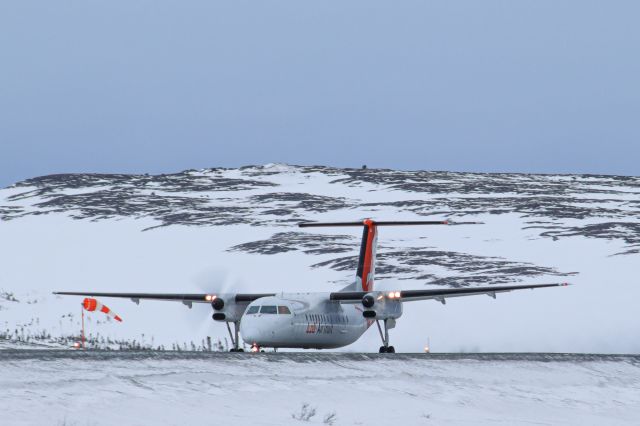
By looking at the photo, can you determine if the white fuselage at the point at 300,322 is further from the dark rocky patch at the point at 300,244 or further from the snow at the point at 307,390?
the dark rocky patch at the point at 300,244

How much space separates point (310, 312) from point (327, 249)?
120 ft

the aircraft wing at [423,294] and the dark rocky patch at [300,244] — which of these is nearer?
the aircraft wing at [423,294]

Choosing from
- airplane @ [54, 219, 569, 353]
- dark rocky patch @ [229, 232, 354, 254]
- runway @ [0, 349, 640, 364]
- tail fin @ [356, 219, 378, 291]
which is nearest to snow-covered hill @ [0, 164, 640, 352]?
dark rocky patch @ [229, 232, 354, 254]

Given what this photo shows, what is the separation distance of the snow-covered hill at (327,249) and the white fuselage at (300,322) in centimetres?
457

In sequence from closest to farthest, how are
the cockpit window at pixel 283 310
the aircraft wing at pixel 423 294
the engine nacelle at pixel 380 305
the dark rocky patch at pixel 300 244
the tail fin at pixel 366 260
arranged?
the cockpit window at pixel 283 310 < the aircraft wing at pixel 423 294 < the engine nacelle at pixel 380 305 < the tail fin at pixel 366 260 < the dark rocky patch at pixel 300 244

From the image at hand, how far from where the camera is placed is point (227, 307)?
43.9m

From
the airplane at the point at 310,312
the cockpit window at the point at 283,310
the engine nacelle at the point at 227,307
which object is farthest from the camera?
the engine nacelle at the point at 227,307

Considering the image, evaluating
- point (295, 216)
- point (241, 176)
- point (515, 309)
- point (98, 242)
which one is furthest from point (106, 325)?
point (241, 176)

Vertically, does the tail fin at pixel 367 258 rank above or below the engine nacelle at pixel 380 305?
above

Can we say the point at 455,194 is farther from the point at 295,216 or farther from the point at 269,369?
the point at 269,369

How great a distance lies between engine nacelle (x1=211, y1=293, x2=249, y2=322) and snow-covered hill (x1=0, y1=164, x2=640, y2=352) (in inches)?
45.7

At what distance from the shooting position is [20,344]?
4538cm


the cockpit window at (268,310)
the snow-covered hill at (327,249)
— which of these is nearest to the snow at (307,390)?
the cockpit window at (268,310)

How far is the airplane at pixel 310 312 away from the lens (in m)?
39.7
